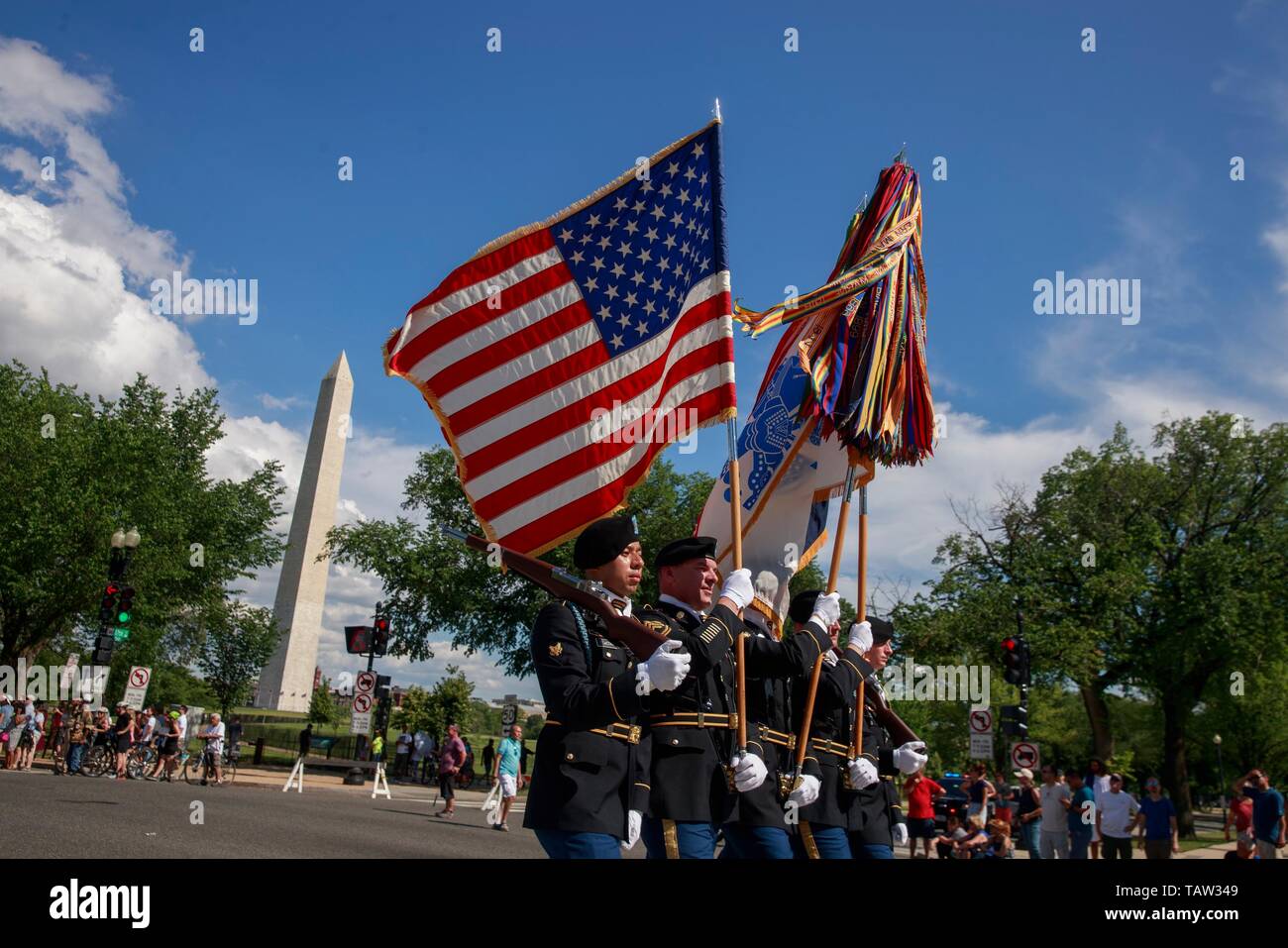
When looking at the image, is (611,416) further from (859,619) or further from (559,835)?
(559,835)

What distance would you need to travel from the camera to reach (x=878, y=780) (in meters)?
6.38

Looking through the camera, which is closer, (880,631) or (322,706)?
(880,631)

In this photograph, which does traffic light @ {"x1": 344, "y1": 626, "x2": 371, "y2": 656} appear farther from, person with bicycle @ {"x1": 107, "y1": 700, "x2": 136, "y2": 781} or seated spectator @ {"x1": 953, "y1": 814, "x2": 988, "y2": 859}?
seated spectator @ {"x1": 953, "y1": 814, "x2": 988, "y2": 859}

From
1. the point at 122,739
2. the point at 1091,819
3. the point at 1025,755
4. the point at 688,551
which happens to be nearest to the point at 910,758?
the point at 688,551

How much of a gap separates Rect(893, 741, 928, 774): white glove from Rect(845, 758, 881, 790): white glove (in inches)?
28.2

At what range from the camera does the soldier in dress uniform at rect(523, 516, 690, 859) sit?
3.70 metres

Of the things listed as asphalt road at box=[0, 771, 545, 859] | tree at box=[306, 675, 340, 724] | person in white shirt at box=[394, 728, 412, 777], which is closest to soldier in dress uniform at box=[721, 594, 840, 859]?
asphalt road at box=[0, 771, 545, 859]

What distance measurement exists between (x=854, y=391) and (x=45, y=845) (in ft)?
25.7

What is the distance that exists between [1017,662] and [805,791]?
1494 cm

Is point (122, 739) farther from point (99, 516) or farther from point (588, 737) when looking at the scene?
point (588, 737)

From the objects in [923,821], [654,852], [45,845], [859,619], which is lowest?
[923,821]
